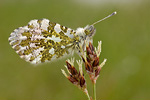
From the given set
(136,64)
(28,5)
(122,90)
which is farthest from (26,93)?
(28,5)

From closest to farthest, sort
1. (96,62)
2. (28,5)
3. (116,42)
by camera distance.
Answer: (96,62)
(116,42)
(28,5)

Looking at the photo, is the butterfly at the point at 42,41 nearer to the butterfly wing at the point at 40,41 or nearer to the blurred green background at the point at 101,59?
the butterfly wing at the point at 40,41

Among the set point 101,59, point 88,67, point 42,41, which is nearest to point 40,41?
point 42,41

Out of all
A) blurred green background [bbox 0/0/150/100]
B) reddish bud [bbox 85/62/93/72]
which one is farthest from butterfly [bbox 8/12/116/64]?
blurred green background [bbox 0/0/150/100]

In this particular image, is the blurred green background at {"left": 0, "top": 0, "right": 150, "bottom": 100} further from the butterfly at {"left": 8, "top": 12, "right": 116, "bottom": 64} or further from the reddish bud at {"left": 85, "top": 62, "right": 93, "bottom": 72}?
the reddish bud at {"left": 85, "top": 62, "right": 93, "bottom": 72}

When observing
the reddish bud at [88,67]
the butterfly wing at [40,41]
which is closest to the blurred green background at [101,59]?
the butterfly wing at [40,41]

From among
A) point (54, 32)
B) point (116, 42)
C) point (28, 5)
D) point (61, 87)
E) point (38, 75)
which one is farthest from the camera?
point (28, 5)

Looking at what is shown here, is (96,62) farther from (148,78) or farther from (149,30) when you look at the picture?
(149,30)
